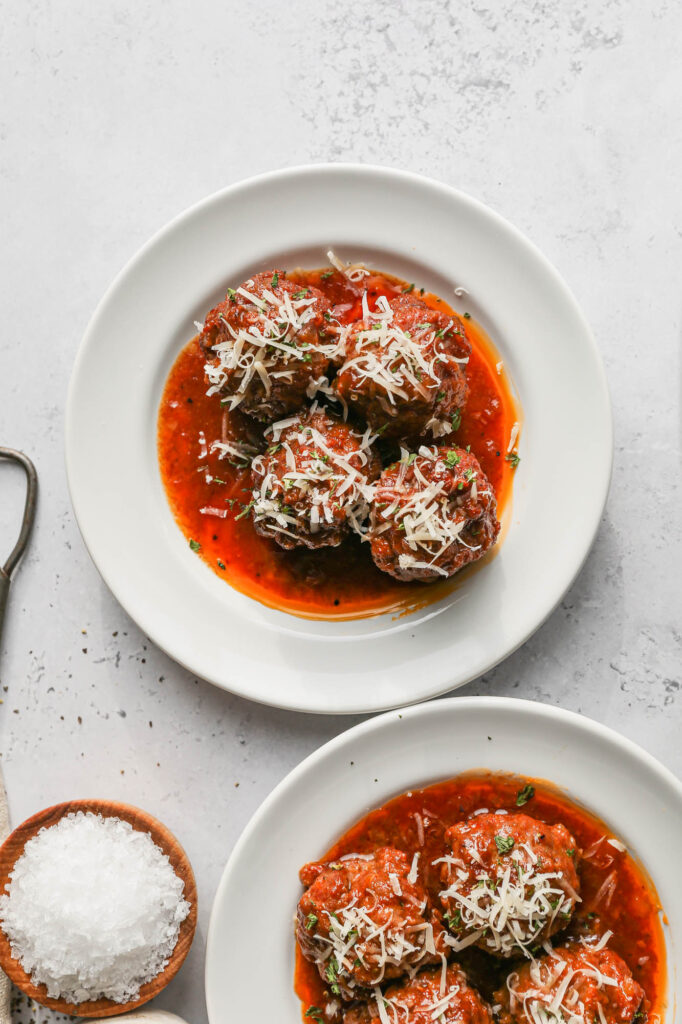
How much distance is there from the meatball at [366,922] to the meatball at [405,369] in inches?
68.4

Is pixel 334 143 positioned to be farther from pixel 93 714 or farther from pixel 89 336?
pixel 93 714

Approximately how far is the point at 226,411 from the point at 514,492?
128cm

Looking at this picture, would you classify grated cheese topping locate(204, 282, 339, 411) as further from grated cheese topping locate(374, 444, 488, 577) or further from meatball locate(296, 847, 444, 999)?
meatball locate(296, 847, 444, 999)

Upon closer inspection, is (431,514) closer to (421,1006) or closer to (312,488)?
(312,488)

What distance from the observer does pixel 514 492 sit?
3814mm

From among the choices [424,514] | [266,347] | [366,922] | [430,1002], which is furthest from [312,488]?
[430,1002]

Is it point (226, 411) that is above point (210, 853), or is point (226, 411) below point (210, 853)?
above

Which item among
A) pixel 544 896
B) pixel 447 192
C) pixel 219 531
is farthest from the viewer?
pixel 219 531

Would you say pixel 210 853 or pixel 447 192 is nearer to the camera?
pixel 447 192

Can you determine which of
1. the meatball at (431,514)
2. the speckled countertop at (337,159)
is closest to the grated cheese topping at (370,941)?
the speckled countertop at (337,159)

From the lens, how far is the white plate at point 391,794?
3.59 metres

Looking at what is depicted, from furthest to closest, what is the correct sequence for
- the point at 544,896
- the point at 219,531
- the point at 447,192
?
1. the point at 219,531
2. the point at 447,192
3. the point at 544,896

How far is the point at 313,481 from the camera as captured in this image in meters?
3.44

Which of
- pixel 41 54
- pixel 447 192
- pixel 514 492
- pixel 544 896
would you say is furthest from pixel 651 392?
pixel 41 54
